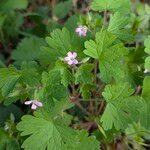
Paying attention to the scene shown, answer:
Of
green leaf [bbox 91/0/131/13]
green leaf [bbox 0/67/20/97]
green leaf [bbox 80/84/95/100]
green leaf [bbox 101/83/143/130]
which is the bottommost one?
green leaf [bbox 101/83/143/130]

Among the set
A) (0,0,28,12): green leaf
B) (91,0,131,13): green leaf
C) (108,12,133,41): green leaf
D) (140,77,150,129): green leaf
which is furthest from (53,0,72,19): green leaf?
(140,77,150,129): green leaf

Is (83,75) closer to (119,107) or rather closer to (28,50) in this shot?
(119,107)

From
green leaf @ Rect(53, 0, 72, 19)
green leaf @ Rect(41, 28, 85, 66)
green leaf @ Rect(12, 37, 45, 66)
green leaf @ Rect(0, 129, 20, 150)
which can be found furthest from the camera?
green leaf @ Rect(53, 0, 72, 19)

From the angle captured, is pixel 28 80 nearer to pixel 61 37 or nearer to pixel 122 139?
pixel 61 37

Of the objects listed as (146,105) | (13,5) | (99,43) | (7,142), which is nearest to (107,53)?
(99,43)

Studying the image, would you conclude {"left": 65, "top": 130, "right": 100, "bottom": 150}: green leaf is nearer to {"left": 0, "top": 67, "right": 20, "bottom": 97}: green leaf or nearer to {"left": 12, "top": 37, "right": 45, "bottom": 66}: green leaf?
{"left": 0, "top": 67, "right": 20, "bottom": 97}: green leaf

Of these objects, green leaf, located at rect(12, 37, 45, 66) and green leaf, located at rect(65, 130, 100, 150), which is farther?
green leaf, located at rect(12, 37, 45, 66)
